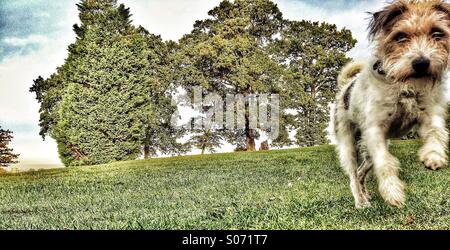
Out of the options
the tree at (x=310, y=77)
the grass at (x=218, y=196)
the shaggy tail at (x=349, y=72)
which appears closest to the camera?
the grass at (x=218, y=196)

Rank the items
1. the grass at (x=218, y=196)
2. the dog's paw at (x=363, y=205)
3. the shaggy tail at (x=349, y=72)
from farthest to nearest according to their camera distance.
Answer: the shaggy tail at (x=349, y=72), the dog's paw at (x=363, y=205), the grass at (x=218, y=196)

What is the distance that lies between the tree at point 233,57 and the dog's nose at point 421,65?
17.1ft

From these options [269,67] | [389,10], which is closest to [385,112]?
[389,10]

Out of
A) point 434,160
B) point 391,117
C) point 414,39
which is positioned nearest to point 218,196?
point 391,117

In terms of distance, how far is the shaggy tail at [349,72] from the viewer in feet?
17.6

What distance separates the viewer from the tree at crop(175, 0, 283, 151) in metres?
9.02

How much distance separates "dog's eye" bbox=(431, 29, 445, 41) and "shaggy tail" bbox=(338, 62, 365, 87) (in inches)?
67.3

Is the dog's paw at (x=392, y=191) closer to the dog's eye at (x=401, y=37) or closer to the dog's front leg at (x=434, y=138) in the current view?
the dog's front leg at (x=434, y=138)

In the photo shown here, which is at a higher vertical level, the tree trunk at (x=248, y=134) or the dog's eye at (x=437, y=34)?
the dog's eye at (x=437, y=34)

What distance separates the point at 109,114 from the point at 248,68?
299 cm

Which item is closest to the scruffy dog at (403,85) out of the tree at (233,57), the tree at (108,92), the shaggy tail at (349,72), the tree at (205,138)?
the shaggy tail at (349,72)

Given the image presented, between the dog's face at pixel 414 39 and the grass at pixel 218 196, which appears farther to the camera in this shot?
the grass at pixel 218 196

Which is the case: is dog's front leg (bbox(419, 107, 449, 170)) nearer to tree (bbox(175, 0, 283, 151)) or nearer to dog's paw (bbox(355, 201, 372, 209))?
dog's paw (bbox(355, 201, 372, 209))

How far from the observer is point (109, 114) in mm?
10180
